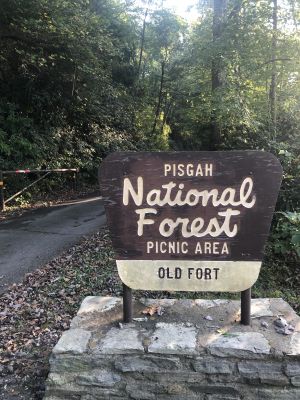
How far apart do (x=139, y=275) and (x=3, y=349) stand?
1.40 meters

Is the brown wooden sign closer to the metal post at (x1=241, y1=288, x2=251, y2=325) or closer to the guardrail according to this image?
the metal post at (x1=241, y1=288, x2=251, y2=325)

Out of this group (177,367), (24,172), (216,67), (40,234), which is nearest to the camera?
(177,367)

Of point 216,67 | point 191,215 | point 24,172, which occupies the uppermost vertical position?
point 216,67

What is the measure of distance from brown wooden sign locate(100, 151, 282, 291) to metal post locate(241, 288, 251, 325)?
5 centimetres

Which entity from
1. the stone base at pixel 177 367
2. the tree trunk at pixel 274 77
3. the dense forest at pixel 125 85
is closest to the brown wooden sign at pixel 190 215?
the stone base at pixel 177 367

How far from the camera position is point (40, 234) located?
736cm

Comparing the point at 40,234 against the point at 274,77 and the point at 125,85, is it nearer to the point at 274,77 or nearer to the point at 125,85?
the point at 274,77

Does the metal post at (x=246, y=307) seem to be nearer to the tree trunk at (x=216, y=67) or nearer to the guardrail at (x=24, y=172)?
the tree trunk at (x=216, y=67)

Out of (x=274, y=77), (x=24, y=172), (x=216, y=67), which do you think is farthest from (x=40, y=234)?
(x=274, y=77)

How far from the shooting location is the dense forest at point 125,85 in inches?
335

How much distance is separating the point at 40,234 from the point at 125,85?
12.5 m

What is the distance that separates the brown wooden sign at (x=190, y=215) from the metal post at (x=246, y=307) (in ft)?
0.18

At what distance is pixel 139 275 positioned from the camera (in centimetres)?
290

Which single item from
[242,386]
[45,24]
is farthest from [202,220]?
[45,24]
